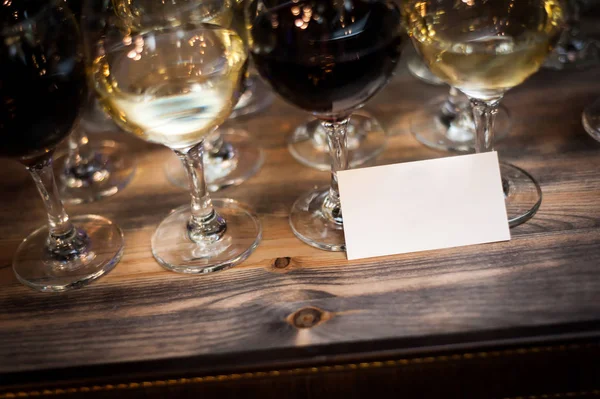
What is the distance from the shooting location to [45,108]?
53cm

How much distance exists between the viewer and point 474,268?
0.54m

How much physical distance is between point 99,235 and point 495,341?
380 millimetres

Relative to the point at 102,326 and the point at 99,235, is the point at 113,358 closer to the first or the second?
the point at 102,326

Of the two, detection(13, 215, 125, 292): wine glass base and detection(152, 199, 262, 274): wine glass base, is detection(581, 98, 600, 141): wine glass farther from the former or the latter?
detection(13, 215, 125, 292): wine glass base

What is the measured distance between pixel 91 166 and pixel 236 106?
18cm

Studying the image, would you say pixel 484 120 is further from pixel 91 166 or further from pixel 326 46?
pixel 91 166

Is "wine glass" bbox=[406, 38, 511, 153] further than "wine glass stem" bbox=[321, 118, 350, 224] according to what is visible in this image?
Yes

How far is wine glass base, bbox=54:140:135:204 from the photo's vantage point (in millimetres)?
725

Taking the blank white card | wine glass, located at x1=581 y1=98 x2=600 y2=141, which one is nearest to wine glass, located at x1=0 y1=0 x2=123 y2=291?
the blank white card

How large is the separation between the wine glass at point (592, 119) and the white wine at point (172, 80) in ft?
1.20

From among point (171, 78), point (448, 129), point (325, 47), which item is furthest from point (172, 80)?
point (448, 129)

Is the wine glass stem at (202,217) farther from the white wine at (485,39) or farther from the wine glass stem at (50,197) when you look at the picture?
the white wine at (485,39)

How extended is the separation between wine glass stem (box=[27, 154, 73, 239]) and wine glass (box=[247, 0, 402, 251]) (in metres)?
0.23

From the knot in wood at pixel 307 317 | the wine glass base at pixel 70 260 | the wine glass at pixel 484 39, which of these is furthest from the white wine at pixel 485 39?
the wine glass base at pixel 70 260
